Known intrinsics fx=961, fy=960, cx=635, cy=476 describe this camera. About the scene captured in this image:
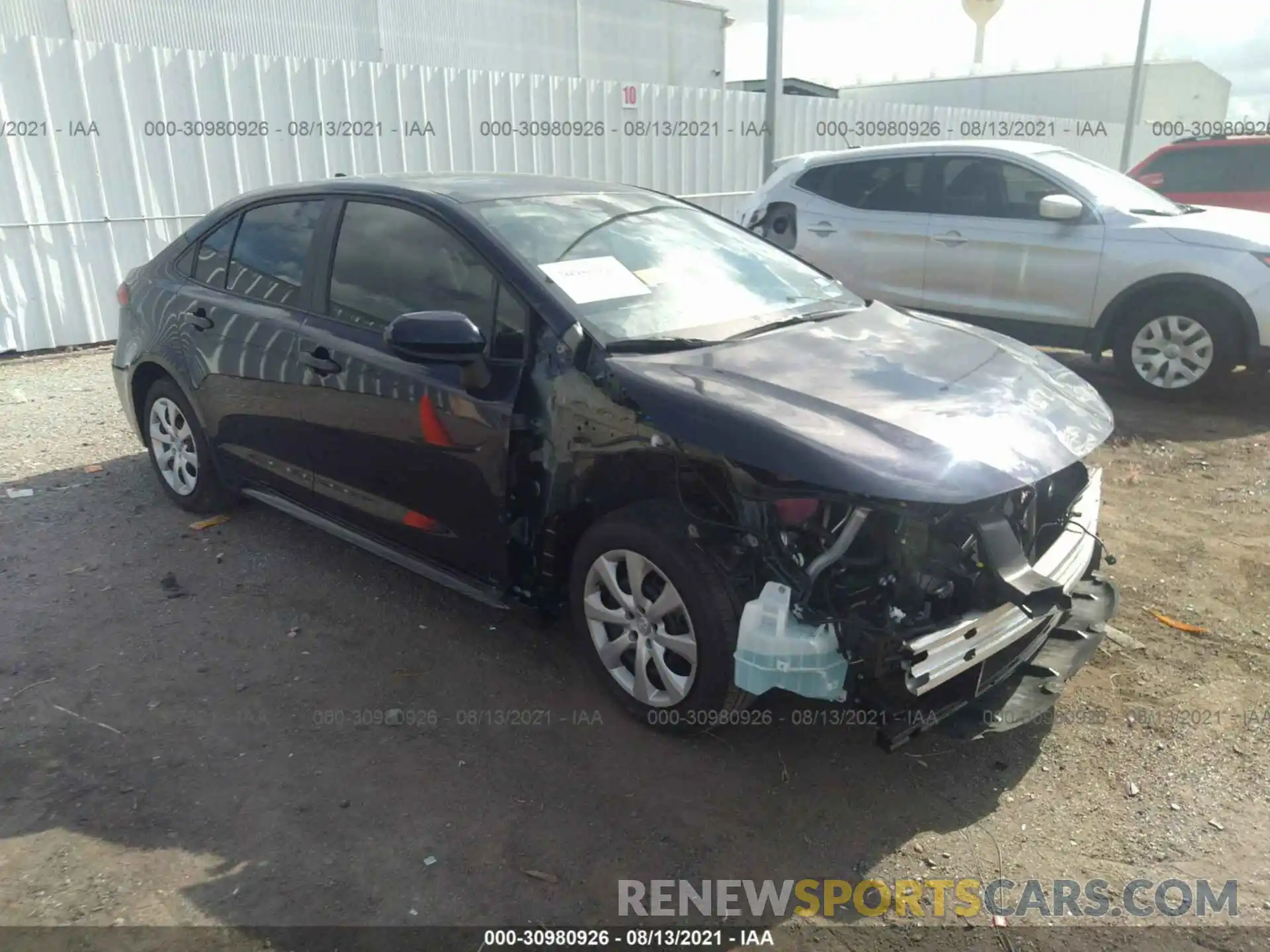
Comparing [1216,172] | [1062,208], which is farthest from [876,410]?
[1216,172]

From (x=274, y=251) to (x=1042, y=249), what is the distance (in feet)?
18.0

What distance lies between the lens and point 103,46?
8.48 metres

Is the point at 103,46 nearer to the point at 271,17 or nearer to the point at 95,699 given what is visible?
the point at 95,699

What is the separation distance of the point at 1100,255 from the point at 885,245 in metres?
1.70

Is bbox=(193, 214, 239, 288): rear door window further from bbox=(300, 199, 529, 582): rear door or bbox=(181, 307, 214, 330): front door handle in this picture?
bbox=(300, 199, 529, 582): rear door

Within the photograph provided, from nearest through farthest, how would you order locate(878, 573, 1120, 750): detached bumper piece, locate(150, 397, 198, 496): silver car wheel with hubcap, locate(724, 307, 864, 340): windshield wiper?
locate(878, 573, 1120, 750): detached bumper piece < locate(724, 307, 864, 340): windshield wiper < locate(150, 397, 198, 496): silver car wheel with hubcap

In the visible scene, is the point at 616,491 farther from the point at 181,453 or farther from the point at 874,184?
the point at 874,184

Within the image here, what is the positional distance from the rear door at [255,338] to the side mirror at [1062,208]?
205 inches

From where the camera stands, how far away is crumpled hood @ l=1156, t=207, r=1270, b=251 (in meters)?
6.45

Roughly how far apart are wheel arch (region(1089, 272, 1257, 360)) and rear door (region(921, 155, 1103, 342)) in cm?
14

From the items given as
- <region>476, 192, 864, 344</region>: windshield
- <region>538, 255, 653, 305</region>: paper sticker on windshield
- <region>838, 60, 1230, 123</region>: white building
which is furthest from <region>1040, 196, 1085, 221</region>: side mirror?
<region>838, 60, 1230, 123</region>: white building

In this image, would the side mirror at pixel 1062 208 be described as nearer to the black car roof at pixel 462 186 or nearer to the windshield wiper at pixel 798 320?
the windshield wiper at pixel 798 320

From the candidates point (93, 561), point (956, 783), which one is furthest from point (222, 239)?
point (956, 783)

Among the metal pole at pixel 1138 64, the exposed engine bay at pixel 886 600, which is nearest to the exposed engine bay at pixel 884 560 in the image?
the exposed engine bay at pixel 886 600
